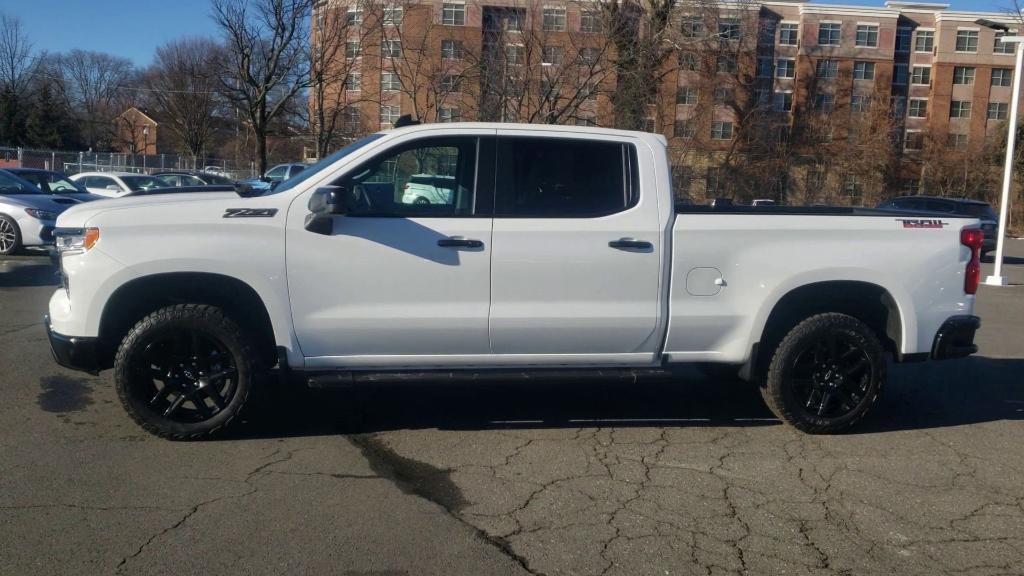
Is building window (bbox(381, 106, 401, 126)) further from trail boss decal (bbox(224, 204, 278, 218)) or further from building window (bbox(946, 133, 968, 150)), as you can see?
building window (bbox(946, 133, 968, 150))

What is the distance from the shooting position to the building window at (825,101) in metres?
60.0

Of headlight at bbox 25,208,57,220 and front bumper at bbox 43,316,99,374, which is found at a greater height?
headlight at bbox 25,208,57,220

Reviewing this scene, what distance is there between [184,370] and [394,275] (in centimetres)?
149

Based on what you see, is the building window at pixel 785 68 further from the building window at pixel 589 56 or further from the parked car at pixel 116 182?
the parked car at pixel 116 182

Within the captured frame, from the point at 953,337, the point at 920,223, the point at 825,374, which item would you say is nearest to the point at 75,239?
the point at 825,374

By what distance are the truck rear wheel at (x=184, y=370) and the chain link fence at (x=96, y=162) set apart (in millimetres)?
33619

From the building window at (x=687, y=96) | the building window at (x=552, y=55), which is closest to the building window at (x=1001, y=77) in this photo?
the building window at (x=687, y=96)

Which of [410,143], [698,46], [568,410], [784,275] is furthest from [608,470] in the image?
[698,46]

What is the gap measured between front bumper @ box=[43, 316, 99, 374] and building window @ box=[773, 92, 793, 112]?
60.4 metres

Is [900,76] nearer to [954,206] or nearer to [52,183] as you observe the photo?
[954,206]

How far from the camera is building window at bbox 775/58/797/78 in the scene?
6141cm

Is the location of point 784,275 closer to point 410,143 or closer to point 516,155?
point 516,155

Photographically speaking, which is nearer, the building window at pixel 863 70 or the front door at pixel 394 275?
the front door at pixel 394 275

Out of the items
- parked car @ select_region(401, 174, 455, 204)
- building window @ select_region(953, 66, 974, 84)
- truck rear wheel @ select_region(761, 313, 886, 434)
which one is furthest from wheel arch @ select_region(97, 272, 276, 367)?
building window @ select_region(953, 66, 974, 84)
